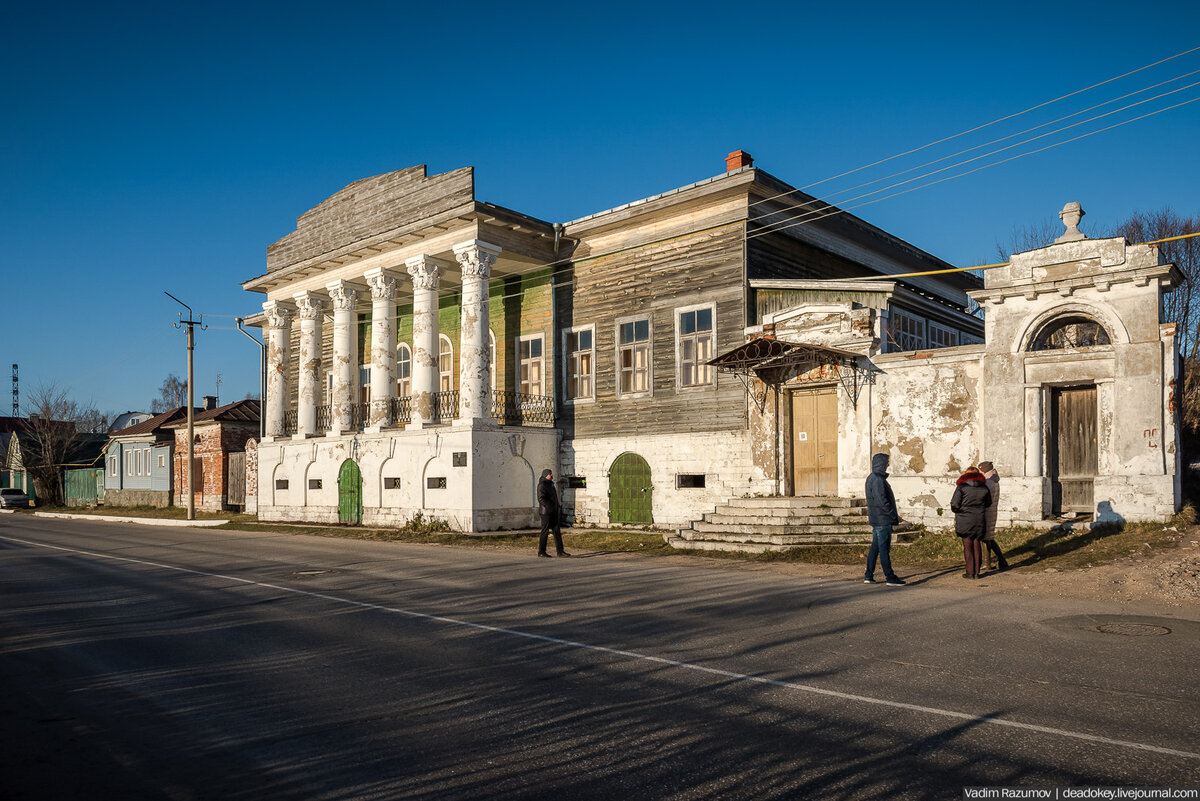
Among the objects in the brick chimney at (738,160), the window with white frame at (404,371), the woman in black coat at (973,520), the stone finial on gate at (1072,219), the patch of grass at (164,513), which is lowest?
the patch of grass at (164,513)

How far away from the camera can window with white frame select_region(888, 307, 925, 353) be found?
782 inches

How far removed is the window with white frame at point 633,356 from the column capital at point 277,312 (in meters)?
14.0

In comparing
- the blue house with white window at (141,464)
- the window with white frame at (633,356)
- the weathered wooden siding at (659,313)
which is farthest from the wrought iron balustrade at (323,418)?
the blue house with white window at (141,464)

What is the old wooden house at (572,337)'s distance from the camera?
20.2 m

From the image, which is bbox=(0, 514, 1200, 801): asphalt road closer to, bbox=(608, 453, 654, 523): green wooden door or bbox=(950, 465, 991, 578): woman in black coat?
bbox=(950, 465, 991, 578): woman in black coat

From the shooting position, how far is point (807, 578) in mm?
12758

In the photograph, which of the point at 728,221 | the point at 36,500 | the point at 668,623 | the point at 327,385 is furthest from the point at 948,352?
the point at 36,500

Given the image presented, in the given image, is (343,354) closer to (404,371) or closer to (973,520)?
(404,371)

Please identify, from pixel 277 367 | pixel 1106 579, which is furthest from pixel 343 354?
pixel 1106 579

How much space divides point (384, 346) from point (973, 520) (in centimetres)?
1821

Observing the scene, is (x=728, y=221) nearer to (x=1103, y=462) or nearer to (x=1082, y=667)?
(x=1103, y=462)

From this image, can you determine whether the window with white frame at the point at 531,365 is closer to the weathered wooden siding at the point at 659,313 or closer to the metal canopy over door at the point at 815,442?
the weathered wooden siding at the point at 659,313

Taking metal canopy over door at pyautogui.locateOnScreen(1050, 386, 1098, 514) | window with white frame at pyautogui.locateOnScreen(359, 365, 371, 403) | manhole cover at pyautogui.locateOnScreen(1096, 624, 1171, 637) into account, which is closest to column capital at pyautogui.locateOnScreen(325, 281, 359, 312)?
window with white frame at pyautogui.locateOnScreen(359, 365, 371, 403)

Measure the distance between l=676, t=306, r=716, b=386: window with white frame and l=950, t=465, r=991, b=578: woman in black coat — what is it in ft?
29.5
